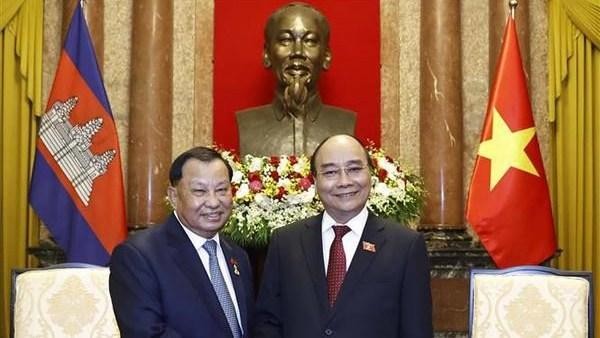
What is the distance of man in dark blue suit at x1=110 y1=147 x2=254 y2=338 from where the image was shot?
10.0 ft

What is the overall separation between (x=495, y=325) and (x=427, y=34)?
9.47 ft

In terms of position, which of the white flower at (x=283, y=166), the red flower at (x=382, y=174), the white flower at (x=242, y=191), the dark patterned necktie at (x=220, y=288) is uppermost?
the white flower at (x=283, y=166)

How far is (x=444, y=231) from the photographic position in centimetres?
621

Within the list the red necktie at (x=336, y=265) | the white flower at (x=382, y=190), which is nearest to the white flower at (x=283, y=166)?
the white flower at (x=382, y=190)

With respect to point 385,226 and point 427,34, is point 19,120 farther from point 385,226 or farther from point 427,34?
point 385,226

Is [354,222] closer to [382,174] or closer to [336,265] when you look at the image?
[336,265]

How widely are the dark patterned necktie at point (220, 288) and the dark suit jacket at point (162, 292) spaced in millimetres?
39

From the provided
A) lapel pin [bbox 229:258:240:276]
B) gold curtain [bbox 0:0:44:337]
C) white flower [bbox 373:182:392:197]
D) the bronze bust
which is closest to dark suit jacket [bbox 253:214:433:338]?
lapel pin [bbox 229:258:240:276]

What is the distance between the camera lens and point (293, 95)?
235 inches

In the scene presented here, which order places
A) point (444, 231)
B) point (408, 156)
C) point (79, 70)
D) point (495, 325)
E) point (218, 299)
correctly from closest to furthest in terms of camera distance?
1. point (218, 299)
2. point (495, 325)
3. point (79, 70)
4. point (444, 231)
5. point (408, 156)

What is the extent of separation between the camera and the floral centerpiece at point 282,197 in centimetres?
499

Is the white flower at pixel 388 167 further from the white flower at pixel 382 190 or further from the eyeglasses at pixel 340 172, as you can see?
the eyeglasses at pixel 340 172

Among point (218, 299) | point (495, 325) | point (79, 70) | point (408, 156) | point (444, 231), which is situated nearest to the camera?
point (218, 299)

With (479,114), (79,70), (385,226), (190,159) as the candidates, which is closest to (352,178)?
(385,226)
